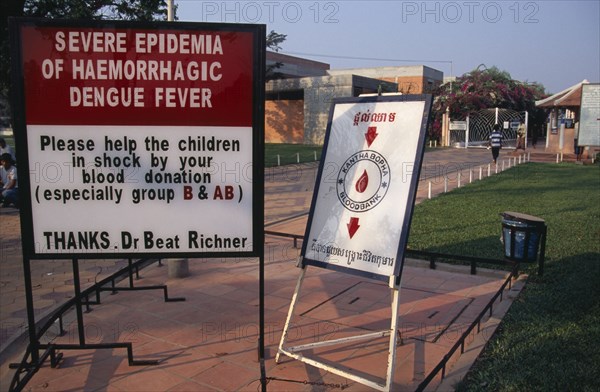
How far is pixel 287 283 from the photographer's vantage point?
6566 mm

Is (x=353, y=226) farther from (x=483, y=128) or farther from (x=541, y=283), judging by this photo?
(x=483, y=128)

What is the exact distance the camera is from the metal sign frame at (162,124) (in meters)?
3.56

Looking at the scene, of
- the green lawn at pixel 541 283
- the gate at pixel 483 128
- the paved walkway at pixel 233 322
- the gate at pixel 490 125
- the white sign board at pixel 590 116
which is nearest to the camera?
the green lawn at pixel 541 283

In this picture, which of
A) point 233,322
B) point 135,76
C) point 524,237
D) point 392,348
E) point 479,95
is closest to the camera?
point 135,76

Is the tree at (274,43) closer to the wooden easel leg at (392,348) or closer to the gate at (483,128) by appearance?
the gate at (483,128)

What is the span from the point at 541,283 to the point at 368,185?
355cm

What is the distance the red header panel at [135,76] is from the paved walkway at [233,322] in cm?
204

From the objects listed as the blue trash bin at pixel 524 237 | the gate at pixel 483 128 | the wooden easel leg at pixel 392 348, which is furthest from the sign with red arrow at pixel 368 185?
the gate at pixel 483 128

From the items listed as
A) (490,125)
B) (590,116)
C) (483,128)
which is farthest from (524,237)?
(483,128)

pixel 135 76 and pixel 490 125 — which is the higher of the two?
pixel 490 125

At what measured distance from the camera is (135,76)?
3.66 metres

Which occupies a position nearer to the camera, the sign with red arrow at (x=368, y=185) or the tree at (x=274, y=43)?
the sign with red arrow at (x=368, y=185)

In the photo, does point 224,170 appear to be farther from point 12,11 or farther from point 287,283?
point 12,11

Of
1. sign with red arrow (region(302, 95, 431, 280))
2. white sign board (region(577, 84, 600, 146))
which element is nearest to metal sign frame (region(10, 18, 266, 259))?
sign with red arrow (region(302, 95, 431, 280))
